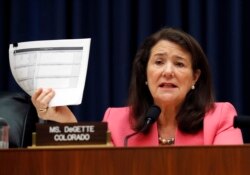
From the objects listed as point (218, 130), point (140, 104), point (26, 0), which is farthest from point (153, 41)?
point (26, 0)

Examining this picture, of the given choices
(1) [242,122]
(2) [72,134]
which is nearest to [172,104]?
(1) [242,122]

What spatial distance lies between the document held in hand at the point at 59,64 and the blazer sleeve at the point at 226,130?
53cm

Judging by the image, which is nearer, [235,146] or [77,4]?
[235,146]

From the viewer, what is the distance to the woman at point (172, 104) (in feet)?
6.43

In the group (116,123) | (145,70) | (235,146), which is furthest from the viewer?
(145,70)

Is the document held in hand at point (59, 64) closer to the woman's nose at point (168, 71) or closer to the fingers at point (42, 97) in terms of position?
the fingers at point (42, 97)

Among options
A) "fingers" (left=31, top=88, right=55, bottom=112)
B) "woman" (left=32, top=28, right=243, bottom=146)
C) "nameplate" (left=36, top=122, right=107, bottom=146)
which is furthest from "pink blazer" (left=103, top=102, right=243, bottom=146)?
"nameplate" (left=36, top=122, right=107, bottom=146)

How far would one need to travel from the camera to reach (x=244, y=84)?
2668 millimetres

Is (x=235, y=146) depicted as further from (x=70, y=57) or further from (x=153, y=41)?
(x=153, y=41)

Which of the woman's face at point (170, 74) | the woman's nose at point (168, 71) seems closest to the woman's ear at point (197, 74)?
the woman's face at point (170, 74)

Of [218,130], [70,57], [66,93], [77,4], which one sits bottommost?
[218,130]

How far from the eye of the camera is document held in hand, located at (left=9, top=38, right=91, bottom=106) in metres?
1.75

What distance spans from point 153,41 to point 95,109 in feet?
2.23

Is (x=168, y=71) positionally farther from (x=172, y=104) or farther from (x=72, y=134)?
(x=72, y=134)
